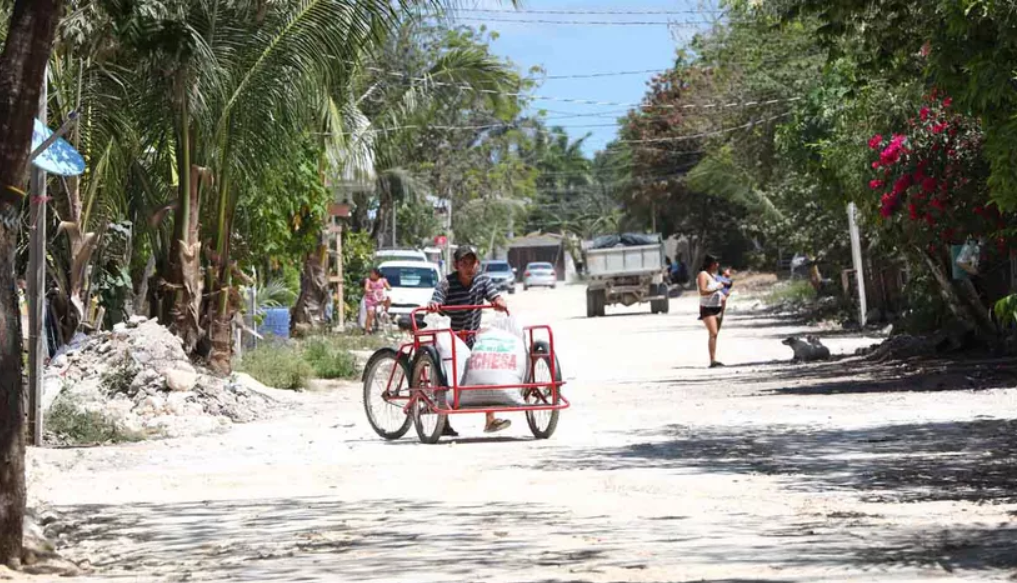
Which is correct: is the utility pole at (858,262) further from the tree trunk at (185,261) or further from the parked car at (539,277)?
the parked car at (539,277)

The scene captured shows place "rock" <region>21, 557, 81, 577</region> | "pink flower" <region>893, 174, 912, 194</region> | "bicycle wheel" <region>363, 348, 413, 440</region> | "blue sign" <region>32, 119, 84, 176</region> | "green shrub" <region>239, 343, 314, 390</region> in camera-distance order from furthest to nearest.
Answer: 1. "green shrub" <region>239, 343, 314, 390</region>
2. "pink flower" <region>893, 174, 912, 194</region>
3. "bicycle wheel" <region>363, 348, 413, 440</region>
4. "blue sign" <region>32, 119, 84, 176</region>
5. "rock" <region>21, 557, 81, 577</region>

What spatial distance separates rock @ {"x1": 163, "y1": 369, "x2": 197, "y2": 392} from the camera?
59.2ft

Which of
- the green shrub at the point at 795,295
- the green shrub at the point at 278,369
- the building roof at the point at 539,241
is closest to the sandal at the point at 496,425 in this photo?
the green shrub at the point at 278,369

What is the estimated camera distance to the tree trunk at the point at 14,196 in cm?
802

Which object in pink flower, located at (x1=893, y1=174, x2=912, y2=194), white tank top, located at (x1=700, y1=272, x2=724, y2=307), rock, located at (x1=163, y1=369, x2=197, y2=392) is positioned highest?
pink flower, located at (x1=893, y1=174, x2=912, y2=194)

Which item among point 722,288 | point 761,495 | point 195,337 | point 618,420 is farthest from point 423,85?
point 761,495

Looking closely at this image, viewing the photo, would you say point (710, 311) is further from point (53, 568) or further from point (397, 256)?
point (397, 256)

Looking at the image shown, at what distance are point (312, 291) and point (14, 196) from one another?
98.0 ft

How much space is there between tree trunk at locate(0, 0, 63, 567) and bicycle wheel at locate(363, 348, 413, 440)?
22.6ft

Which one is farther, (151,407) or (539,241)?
(539,241)

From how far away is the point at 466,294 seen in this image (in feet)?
50.5

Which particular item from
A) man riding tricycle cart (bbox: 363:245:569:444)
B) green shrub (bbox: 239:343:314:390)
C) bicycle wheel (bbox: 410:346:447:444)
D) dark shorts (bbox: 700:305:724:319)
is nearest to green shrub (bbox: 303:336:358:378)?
green shrub (bbox: 239:343:314:390)

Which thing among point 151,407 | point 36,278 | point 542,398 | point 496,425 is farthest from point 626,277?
point 36,278

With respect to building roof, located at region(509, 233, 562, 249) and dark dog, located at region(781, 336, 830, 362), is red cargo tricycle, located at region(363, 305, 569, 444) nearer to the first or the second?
dark dog, located at region(781, 336, 830, 362)
